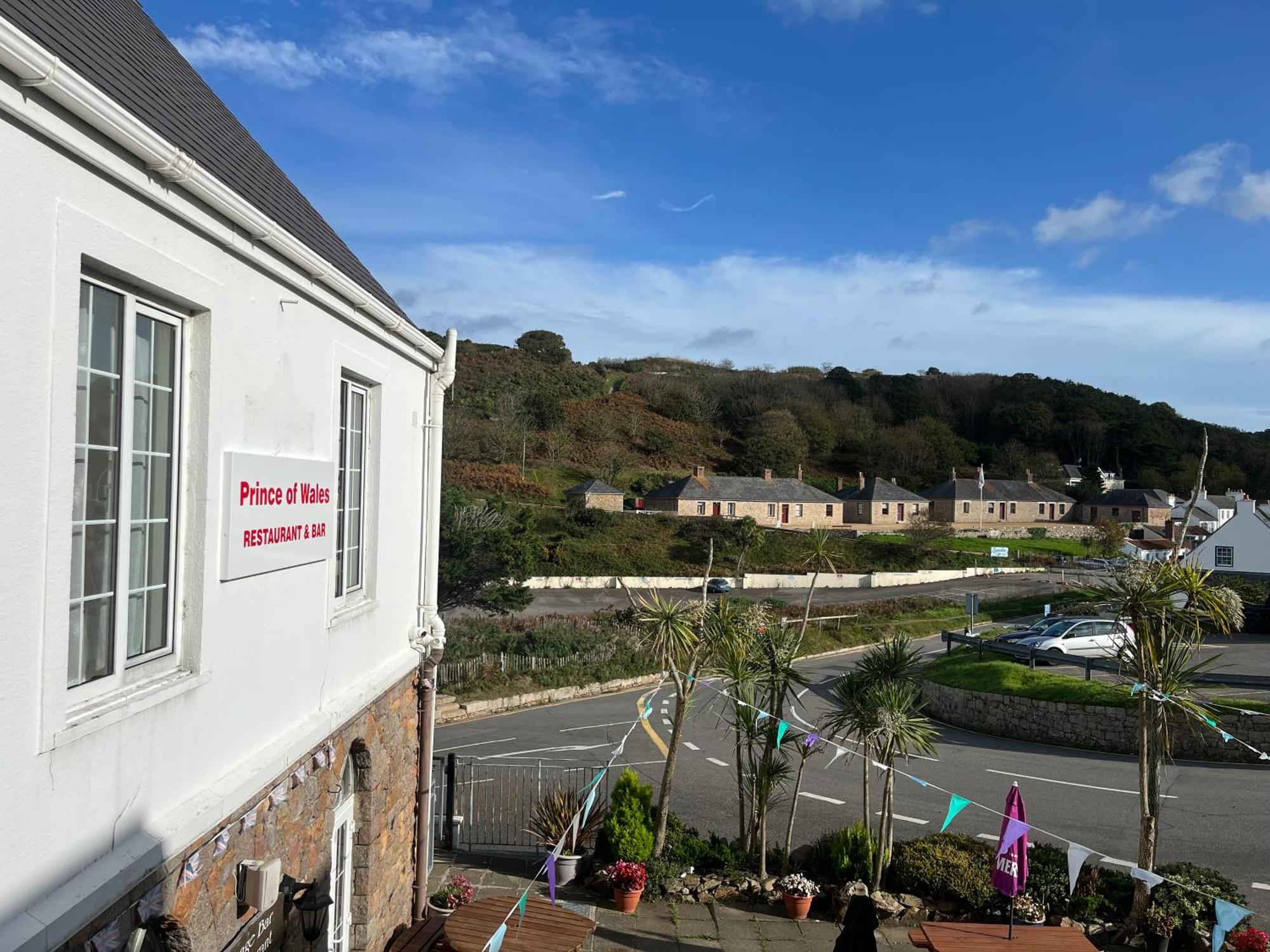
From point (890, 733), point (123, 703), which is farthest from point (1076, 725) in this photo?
point (123, 703)

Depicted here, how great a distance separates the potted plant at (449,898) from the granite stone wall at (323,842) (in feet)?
1.83

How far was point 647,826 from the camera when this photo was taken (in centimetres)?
1196

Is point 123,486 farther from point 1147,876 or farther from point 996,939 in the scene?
point 1147,876

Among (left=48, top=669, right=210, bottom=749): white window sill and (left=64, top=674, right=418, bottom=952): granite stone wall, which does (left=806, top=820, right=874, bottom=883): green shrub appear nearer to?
(left=64, top=674, right=418, bottom=952): granite stone wall

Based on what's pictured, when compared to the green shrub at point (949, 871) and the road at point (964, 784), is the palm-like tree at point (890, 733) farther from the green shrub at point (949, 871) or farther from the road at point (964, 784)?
the road at point (964, 784)

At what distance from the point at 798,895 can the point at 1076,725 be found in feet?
40.5

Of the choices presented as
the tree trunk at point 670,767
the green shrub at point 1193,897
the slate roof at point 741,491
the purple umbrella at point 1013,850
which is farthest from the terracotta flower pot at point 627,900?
the slate roof at point 741,491

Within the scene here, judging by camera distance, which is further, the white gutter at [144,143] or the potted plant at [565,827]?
the potted plant at [565,827]

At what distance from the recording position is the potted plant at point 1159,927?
9.60 m

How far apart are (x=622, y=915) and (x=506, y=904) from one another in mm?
2596

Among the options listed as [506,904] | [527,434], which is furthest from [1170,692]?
[527,434]

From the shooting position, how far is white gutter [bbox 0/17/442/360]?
9.42ft

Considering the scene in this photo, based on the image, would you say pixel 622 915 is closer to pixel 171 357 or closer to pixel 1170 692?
pixel 1170 692

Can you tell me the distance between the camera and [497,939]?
795cm
